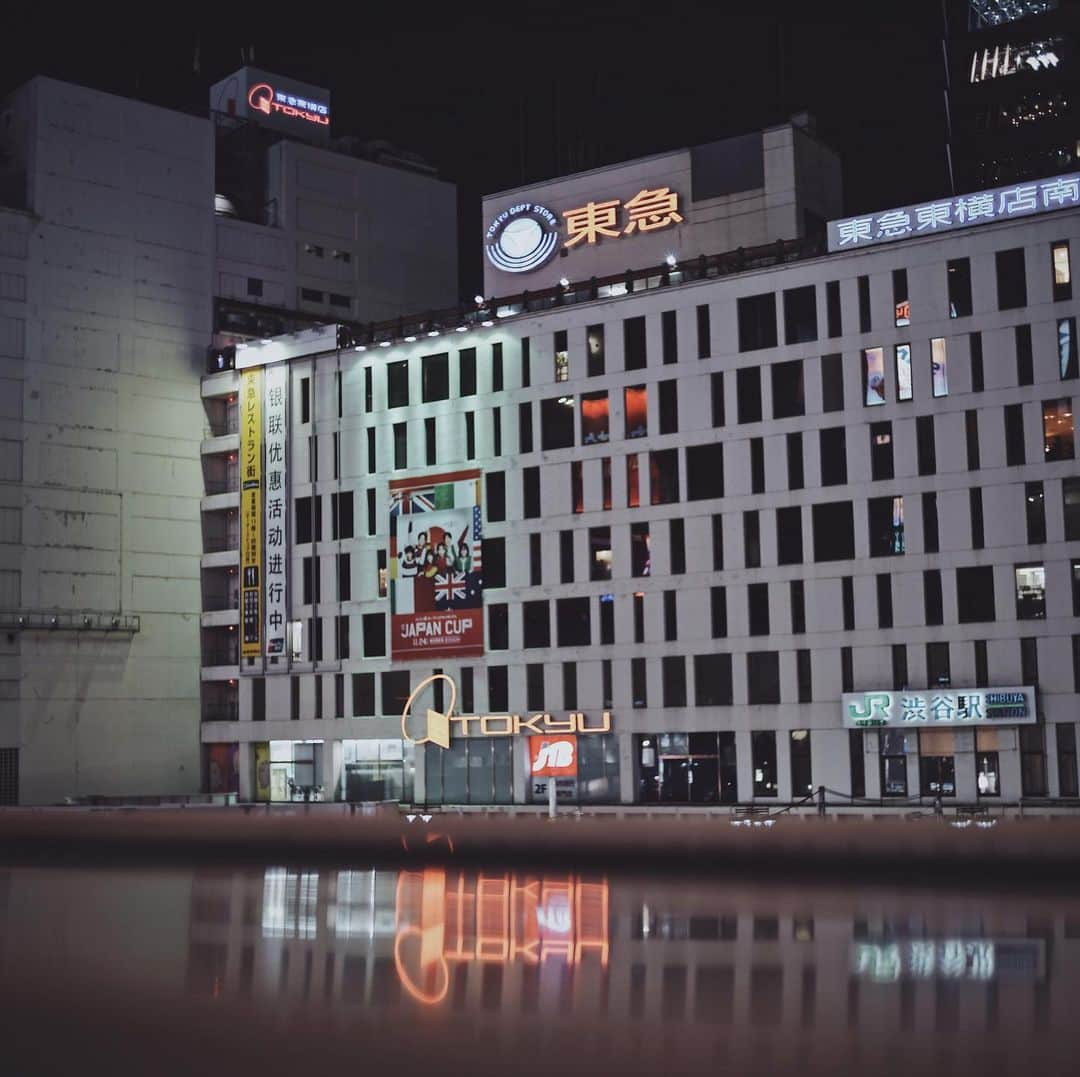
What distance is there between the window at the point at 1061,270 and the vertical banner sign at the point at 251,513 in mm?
48809

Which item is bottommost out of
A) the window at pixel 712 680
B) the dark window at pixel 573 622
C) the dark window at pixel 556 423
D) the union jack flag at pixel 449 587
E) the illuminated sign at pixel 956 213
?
the window at pixel 712 680

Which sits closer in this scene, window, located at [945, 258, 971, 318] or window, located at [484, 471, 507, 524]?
window, located at [945, 258, 971, 318]

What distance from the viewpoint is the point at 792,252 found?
81.2m

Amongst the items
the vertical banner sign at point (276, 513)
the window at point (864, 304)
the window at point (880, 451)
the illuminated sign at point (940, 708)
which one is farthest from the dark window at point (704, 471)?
the vertical banner sign at point (276, 513)

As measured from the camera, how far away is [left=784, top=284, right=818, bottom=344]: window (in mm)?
79500

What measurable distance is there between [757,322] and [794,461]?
25.6 feet

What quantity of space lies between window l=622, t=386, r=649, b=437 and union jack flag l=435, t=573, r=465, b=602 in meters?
13.2

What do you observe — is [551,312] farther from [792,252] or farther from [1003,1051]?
[1003,1051]

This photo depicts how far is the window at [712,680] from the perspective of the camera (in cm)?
8006

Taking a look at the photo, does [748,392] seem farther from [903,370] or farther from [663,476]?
[903,370]

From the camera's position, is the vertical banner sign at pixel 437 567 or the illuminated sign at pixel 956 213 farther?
the vertical banner sign at pixel 437 567

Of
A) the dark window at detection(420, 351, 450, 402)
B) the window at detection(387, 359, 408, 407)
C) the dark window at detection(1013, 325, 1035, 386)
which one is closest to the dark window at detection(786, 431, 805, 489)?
the dark window at detection(1013, 325, 1035, 386)

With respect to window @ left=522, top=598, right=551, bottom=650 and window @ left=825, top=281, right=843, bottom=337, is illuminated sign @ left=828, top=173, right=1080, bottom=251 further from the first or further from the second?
window @ left=522, top=598, right=551, bottom=650

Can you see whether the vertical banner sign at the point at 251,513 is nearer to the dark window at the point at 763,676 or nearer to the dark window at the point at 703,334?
the dark window at the point at 703,334
